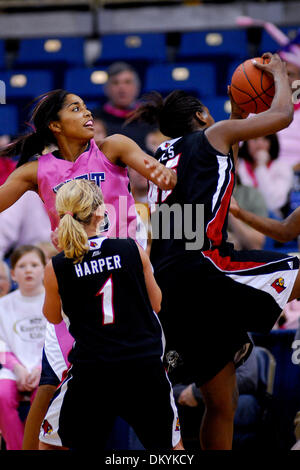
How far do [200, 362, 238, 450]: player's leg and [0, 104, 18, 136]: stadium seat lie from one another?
16.9 ft

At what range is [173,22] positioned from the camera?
9719 mm

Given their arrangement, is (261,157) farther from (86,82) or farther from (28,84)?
(28,84)

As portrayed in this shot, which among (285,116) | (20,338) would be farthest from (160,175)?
(20,338)

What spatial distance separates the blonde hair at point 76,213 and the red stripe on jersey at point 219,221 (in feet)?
2.24

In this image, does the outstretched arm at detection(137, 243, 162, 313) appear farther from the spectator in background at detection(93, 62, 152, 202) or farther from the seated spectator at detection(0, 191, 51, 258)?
the spectator in background at detection(93, 62, 152, 202)

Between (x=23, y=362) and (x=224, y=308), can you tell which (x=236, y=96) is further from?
(x=23, y=362)

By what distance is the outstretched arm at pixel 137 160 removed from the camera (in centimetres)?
356

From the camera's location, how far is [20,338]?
503 centimetres

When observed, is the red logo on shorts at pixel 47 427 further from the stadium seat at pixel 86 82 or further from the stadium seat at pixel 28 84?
the stadium seat at pixel 28 84

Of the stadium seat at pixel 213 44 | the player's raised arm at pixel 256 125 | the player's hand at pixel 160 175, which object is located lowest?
the player's hand at pixel 160 175

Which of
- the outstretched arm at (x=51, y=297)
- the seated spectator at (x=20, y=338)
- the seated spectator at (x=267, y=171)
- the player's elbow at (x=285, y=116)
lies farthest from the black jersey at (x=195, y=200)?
the seated spectator at (x=267, y=171)

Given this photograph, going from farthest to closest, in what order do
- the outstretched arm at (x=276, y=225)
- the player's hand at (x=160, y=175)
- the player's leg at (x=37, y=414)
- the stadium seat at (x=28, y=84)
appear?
the stadium seat at (x=28, y=84) < the outstretched arm at (x=276, y=225) < the player's leg at (x=37, y=414) < the player's hand at (x=160, y=175)

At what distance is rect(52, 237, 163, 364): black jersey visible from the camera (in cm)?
321

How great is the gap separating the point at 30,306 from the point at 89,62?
203 inches
